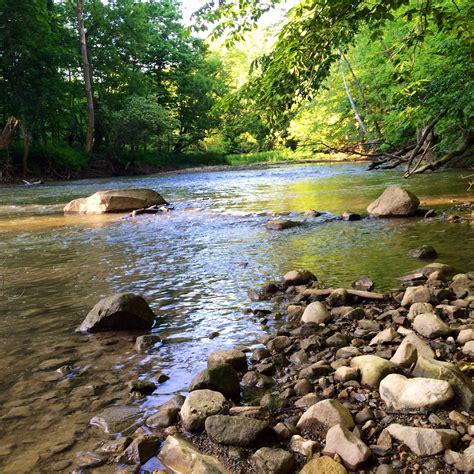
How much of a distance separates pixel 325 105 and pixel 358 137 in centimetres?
327

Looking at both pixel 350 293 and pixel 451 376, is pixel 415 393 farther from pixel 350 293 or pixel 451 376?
pixel 350 293

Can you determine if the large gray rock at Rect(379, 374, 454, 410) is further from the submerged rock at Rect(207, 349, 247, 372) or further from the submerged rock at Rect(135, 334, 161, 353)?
the submerged rock at Rect(135, 334, 161, 353)

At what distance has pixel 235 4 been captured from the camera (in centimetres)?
461

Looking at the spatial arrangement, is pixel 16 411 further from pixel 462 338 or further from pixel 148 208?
pixel 148 208

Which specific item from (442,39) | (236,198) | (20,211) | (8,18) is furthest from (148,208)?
(8,18)

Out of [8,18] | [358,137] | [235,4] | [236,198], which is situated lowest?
[236,198]

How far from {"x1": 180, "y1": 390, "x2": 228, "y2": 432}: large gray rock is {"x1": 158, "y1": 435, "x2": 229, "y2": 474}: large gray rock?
4.7 inches

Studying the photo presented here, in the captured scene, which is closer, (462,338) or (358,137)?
(462,338)

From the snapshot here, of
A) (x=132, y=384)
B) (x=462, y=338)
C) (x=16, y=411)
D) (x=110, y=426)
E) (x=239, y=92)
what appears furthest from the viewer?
(x=239, y=92)

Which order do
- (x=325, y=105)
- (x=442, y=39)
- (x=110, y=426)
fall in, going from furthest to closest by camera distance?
(x=325, y=105)
(x=442, y=39)
(x=110, y=426)

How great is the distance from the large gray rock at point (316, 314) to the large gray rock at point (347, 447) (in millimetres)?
1494

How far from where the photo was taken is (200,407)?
2332mm

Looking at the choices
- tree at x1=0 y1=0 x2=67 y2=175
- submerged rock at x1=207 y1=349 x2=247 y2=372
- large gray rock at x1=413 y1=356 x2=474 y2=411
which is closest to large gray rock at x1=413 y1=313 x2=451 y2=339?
A: large gray rock at x1=413 y1=356 x2=474 y2=411

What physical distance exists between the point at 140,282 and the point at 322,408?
3.41 meters
